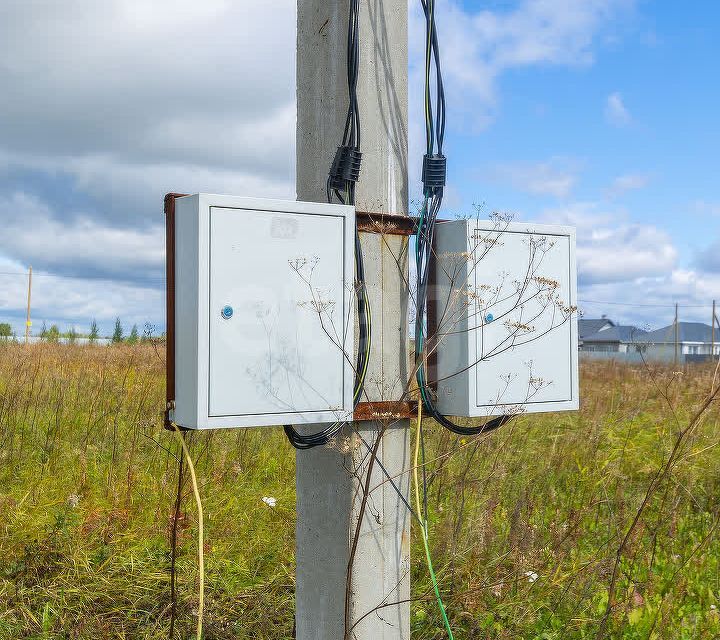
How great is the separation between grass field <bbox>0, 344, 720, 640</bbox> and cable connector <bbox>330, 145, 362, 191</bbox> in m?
0.93

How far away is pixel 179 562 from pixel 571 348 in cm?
209

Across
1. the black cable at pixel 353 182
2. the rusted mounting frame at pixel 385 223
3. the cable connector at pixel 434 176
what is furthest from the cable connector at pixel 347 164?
the cable connector at pixel 434 176

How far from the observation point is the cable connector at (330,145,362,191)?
228 centimetres

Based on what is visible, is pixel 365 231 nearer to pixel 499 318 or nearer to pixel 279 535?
pixel 499 318

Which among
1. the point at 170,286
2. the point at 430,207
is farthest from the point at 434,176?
the point at 170,286

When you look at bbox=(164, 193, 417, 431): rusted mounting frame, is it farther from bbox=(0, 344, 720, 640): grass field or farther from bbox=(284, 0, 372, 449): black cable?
bbox=(0, 344, 720, 640): grass field

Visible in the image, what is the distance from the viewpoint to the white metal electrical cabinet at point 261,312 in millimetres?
2018

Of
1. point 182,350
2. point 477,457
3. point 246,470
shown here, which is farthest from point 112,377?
point 182,350

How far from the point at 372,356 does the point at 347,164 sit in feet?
1.99

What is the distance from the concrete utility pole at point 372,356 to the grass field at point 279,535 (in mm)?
285

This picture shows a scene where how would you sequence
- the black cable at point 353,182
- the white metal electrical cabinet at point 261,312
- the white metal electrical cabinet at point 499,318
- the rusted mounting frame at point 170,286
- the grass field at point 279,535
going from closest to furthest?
the white metal electrical cabinet at point 261,312
the rusted mounting frame at point 170,286
the black cable at point 353,182
the white metal electrical cabinet at point 499,318
the grass field at point 279,535

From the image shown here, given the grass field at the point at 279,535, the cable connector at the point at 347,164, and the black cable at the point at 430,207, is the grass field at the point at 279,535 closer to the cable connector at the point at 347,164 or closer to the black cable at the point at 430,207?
the black cable at the point at 430,207

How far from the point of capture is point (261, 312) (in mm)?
2078

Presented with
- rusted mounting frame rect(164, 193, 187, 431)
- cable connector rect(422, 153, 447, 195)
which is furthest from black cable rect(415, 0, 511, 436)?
rusted mounting frame rect(164, 193, 187, 431)
